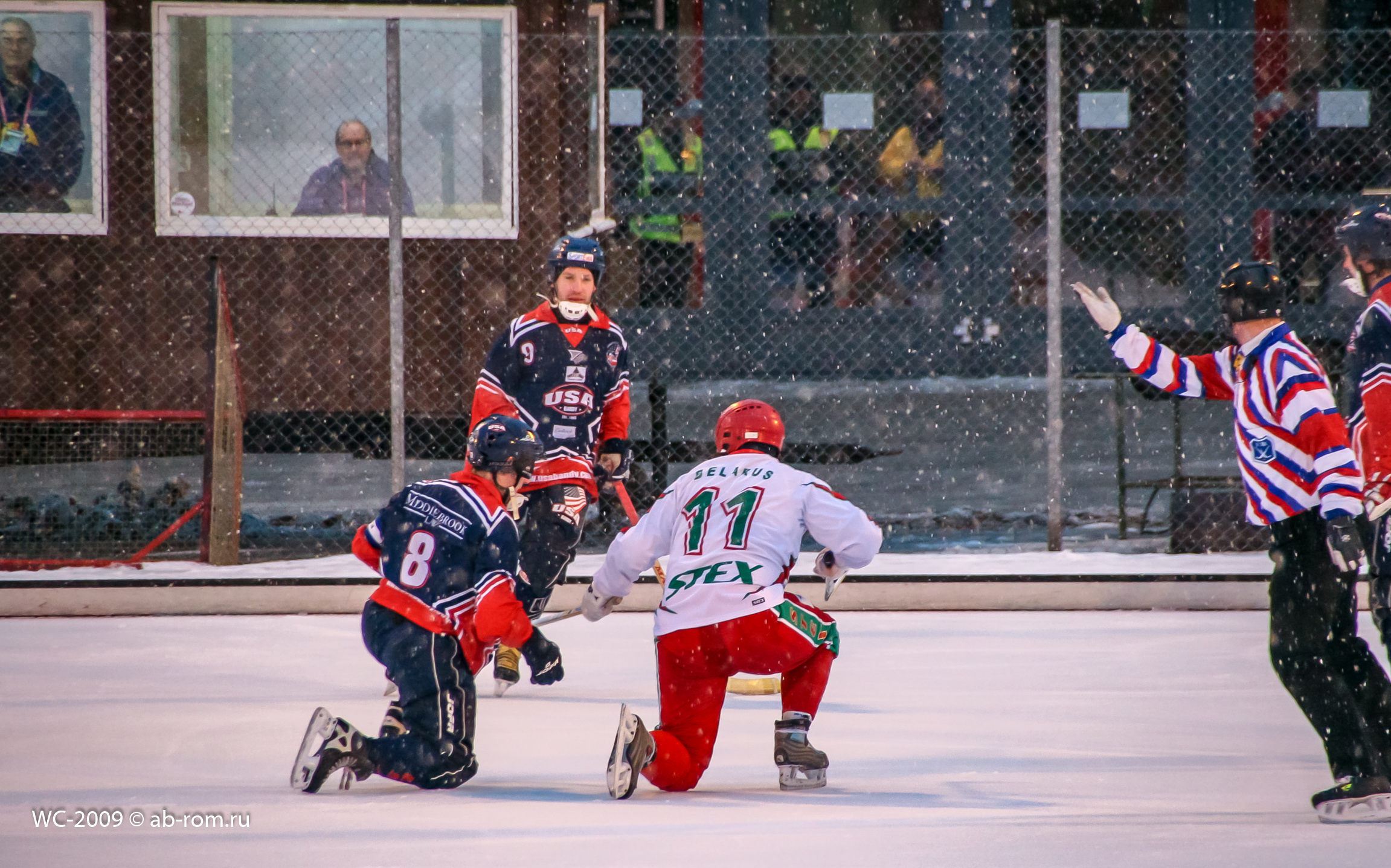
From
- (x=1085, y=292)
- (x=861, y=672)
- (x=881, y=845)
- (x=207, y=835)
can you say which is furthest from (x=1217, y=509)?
(x=207, y=835)

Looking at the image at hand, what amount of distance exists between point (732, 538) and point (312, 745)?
1404 mm

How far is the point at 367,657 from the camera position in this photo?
24.7ft

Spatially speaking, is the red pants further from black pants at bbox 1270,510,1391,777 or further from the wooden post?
the wooden post

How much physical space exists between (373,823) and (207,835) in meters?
0.43

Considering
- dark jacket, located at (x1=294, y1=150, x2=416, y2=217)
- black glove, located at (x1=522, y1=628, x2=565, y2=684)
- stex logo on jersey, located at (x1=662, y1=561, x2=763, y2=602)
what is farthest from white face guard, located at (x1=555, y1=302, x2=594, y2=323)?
dark jacket, located at (x1=294, y1=150, x2=416, y2=217)

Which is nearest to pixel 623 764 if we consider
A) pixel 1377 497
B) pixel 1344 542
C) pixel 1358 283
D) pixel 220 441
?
pixel 1344 542

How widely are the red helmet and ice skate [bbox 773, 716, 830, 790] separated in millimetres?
966

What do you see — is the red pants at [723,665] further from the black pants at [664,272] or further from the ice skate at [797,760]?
the black pants at [664,272]

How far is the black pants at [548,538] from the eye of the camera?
721 cm

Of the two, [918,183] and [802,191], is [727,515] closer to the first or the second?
[802,191]

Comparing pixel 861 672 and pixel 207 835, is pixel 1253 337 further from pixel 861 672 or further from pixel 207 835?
pixel 207 835

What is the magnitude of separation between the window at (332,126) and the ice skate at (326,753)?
753cm

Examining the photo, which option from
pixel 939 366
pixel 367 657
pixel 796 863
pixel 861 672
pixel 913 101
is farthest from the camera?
pixel 913 101

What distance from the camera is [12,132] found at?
11805mm
